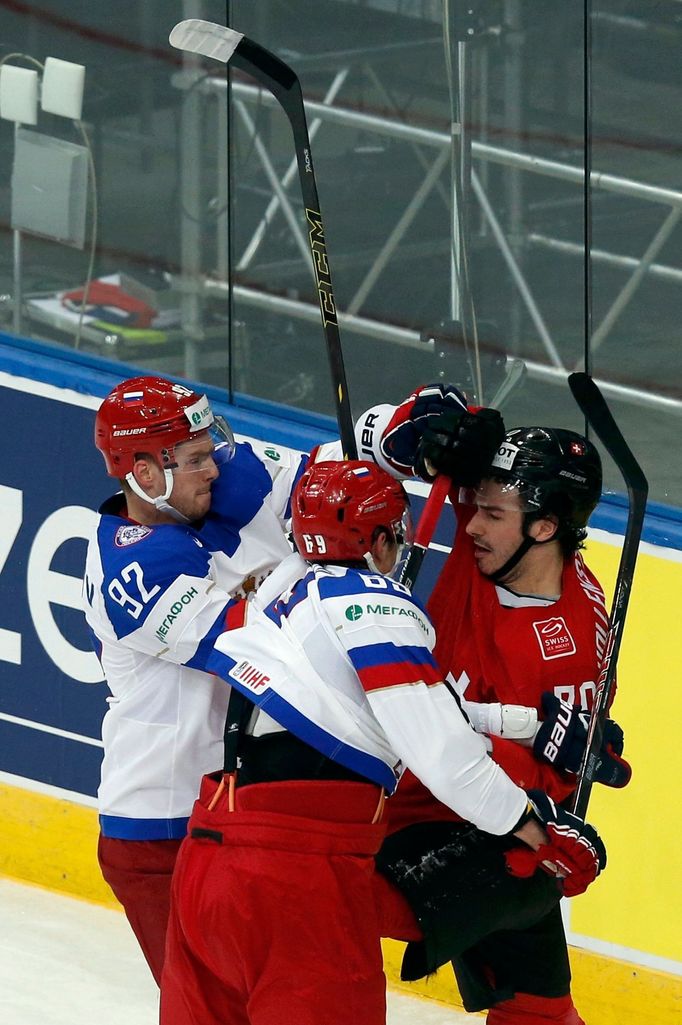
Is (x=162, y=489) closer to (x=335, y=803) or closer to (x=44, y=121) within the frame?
(x=335, y=803)

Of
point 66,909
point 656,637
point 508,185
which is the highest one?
point 508,185

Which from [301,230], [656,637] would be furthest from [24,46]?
[656,637]

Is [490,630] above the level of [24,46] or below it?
below

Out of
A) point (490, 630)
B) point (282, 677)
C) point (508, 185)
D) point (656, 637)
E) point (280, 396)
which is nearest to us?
point (282, 677)

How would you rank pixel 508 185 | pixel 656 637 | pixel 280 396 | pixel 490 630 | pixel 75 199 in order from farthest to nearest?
pixel 75 199 < pixel 280 396 < pixel 508 185 < pixel 656 637 < pixel 490 630

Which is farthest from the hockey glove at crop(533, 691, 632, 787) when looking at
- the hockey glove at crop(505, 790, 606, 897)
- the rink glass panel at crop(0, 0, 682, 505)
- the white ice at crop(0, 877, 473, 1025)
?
the white ice at crop(0, 877, 473, 1025)

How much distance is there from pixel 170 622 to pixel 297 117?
0.88 meters

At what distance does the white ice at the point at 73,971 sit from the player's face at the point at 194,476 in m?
1.20

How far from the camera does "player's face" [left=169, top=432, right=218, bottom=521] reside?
3.03 metres

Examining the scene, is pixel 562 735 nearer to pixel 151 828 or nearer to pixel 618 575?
pixel 618 575

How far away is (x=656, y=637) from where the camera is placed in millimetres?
3451

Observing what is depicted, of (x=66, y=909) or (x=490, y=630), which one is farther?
(x=66, y=909)

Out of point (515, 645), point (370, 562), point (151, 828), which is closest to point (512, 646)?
point (515, 645)

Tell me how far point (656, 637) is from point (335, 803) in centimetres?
105
